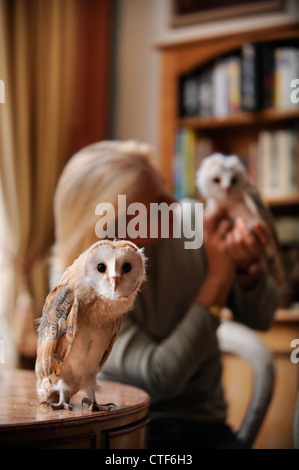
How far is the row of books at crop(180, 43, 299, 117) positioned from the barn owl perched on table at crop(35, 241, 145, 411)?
1.44 metres

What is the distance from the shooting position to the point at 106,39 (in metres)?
2.26

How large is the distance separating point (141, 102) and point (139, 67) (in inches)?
5.7

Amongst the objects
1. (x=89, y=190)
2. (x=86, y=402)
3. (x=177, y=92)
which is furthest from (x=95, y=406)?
(x=177, y=92)

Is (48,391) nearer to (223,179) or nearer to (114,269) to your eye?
(114,269)

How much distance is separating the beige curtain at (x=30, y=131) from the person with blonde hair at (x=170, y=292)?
2.98 ft

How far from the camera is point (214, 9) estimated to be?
2.06 m

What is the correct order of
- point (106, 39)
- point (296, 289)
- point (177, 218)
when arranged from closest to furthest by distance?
point (177, 218)
point (296, 289)
point (106, 39)

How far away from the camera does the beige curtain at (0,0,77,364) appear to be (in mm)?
1956

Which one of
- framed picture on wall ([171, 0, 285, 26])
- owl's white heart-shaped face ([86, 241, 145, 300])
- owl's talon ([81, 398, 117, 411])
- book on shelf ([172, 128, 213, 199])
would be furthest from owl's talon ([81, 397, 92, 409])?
framed picture on wall ([171, 0, 285, 26])

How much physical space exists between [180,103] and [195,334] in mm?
1327

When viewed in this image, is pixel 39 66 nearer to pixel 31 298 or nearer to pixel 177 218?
pixel 31 298

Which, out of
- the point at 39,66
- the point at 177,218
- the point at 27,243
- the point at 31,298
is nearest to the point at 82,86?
the point at 39,66

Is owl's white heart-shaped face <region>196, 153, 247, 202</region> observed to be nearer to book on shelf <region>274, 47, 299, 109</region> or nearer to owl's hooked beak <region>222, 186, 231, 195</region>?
owl's hooked beak <region>222, 186, 231, 195</region>
